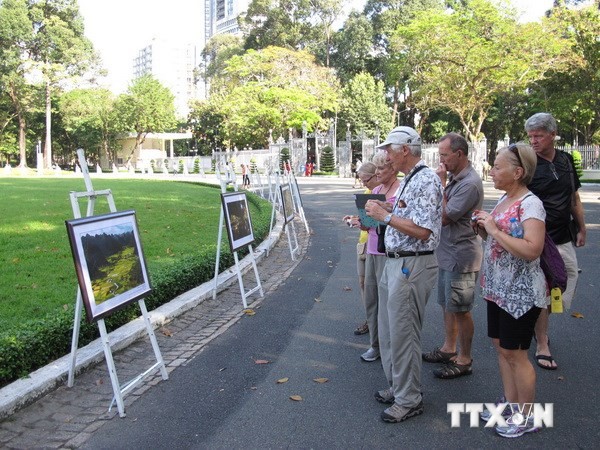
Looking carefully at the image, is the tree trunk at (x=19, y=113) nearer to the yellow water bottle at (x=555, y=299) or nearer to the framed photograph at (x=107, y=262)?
the framed photograph at (x=107, y=262)

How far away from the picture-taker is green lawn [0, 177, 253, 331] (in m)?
6.70

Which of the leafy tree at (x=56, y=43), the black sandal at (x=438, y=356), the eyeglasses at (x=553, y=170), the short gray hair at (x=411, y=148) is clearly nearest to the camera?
the short gray hair at (x=411, y=148)

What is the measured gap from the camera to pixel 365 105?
55.5m

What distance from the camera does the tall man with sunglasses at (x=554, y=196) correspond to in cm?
481

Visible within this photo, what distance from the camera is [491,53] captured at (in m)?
36.3

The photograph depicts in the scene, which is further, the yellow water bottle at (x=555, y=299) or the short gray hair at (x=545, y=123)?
the short gray hair at (x=545, y=123)

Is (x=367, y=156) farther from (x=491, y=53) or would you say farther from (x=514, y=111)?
(x=514, y=111)

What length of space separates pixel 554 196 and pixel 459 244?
955 millimetres

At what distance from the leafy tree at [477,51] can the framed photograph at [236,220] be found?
31.8m

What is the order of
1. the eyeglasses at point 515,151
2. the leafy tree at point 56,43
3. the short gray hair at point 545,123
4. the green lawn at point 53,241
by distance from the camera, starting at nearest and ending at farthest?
the eyeglasses at point 515,151 < the short gray hair at point 545,123 < the green lawn at point 53,241 < the leafy tree at point 56,43

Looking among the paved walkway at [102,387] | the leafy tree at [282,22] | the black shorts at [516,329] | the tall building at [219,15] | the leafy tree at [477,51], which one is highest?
the tall building at [219,15]

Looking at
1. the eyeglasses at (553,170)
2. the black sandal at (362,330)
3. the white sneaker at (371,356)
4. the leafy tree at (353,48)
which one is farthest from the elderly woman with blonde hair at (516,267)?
the leafy tree at (353,48)

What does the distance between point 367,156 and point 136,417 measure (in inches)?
1640

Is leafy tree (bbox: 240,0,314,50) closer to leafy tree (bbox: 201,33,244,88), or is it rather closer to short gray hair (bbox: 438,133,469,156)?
leafy tree (bbox: 201,33,244,88)
